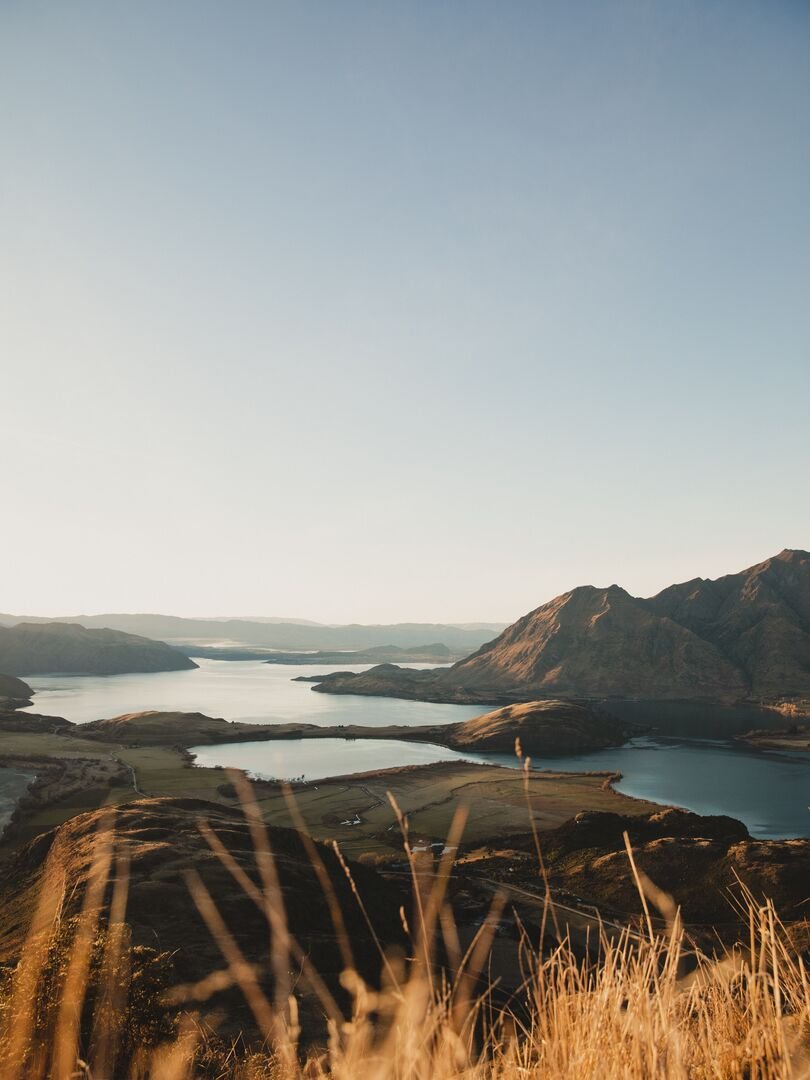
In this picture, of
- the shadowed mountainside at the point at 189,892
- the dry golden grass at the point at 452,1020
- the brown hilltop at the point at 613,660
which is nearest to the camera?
the dry golden grass at the point at 452,1020

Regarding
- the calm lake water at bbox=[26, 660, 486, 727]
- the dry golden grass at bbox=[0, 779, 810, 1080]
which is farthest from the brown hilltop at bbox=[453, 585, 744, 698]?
the dry golden grass at bbox=[0, 779, 810, 1080]

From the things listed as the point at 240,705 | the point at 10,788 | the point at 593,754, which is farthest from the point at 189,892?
the point at 240,705

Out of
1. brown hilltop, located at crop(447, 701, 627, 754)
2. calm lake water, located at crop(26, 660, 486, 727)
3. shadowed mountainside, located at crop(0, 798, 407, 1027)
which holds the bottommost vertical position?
calm lake water, located at crop(26, 660, 486, 727)

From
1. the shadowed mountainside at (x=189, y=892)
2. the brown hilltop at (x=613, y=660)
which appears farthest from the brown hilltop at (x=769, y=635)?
the shadowed mountainside at (x=189, y=892)

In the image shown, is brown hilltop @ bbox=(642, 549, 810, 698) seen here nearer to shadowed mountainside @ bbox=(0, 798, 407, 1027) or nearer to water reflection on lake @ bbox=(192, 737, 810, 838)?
water reflection on lake @ bbox=(192, 737, 810, 838)

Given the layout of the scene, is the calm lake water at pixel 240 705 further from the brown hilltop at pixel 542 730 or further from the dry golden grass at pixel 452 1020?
the dry golden grass at pixel 452 1020

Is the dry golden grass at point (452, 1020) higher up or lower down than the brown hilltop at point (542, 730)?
higher up
